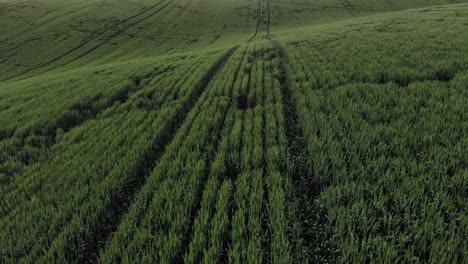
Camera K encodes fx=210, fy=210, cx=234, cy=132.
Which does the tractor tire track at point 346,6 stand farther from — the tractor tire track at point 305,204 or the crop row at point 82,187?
the crop row at point 82,187

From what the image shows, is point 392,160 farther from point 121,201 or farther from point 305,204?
point 121,201

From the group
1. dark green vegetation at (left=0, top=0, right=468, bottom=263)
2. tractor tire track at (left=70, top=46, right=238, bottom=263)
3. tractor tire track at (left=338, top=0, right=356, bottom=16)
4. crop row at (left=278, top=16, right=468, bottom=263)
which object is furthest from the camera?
tractor tire track at (left=338, top=0, right=356, bottom=16)

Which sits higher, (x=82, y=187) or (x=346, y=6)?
(x=346, y=6)

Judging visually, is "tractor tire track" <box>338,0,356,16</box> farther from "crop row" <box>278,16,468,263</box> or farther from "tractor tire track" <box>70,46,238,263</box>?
"tractor tire track" <box>70,46,238,263</box>

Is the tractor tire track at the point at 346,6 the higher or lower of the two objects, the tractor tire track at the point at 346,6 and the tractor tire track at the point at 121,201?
the higher

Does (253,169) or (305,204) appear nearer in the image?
(305,204)

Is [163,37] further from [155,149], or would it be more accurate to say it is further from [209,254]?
[209,254]

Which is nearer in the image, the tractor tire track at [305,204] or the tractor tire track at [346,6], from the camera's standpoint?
the tractor tire track at [305,204]

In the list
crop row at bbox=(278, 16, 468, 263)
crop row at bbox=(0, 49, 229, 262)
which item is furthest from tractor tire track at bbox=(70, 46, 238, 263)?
crop row at bbox=(278, 16, 468, 263)

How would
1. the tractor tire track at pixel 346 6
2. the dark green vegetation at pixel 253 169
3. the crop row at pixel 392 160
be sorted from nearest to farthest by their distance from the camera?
the crop row at pixel 392 160
the dark green vegetation at pixel 253 169
the tractor tire track at pixel 346 6

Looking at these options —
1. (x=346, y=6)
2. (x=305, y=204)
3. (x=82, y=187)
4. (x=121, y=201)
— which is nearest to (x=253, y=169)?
(x=305, y=204)

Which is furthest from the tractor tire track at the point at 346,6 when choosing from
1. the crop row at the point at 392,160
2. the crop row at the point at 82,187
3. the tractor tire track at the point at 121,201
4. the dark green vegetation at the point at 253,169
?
the crop row at the point at 82,187

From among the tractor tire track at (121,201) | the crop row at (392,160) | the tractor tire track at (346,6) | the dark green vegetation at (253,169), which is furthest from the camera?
the tractor tire track at (346,6)

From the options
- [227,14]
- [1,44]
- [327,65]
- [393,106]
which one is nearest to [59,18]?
[1,44]
